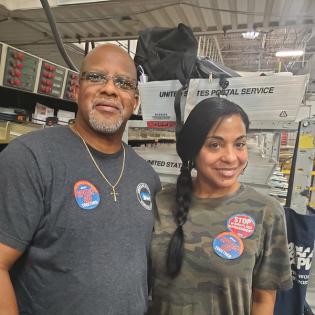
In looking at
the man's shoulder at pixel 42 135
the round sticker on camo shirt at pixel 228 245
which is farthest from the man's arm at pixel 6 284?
the round sticker on camo shirt at pixel 228 245

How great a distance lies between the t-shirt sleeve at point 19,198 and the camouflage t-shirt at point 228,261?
54 cm

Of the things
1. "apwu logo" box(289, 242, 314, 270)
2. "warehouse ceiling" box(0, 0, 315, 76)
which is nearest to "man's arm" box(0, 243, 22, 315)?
"apwu logo" box(289, 242, 314, 270)

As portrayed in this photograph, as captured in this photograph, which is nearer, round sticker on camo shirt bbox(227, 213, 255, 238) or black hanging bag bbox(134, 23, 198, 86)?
round sticker on camo shirt bbox(227, 213, 255, 238)

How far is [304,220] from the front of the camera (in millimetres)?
1450

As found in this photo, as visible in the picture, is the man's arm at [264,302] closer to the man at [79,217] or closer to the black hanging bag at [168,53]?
the man at [79,217]

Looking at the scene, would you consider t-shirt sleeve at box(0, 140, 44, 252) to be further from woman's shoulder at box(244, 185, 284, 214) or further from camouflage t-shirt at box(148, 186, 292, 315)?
woman's shoulder at box(244, 185, 284, 214)

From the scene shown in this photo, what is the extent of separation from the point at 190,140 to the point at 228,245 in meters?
0.45

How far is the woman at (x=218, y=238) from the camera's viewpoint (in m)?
1.18

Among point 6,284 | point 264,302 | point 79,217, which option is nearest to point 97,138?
point 79,217

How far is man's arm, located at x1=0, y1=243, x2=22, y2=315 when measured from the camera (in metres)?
0.95

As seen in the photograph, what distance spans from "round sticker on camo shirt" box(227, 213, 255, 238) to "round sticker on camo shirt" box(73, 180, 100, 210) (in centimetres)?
53

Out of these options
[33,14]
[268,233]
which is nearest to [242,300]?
[268,233]

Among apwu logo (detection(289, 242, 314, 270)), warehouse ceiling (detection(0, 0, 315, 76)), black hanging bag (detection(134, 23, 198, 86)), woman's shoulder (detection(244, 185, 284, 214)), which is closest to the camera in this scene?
woman's shoulder (detection(244, 185, 284, 214))

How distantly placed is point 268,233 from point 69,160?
31.8 inches
